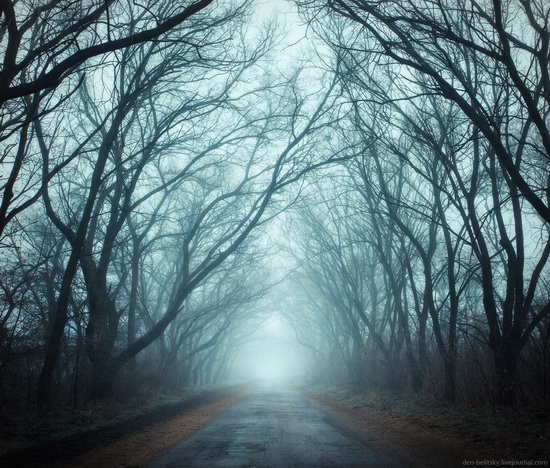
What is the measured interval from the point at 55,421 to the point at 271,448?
470cm

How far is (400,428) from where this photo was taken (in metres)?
10.1

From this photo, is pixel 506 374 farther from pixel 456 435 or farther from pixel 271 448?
pixel 271 448

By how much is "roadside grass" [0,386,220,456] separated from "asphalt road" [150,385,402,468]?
216 cm

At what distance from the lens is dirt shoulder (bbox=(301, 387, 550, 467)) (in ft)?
20.9

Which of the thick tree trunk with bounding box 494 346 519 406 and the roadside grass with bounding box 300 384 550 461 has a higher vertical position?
the thick tree trunk with bounding box 494 346 519 406

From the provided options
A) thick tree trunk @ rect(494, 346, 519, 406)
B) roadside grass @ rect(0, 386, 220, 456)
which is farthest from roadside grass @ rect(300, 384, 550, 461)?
roadside grass @ rect(0, 386, 220, 456)

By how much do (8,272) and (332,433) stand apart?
6.96m

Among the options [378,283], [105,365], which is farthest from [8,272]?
[378,283]

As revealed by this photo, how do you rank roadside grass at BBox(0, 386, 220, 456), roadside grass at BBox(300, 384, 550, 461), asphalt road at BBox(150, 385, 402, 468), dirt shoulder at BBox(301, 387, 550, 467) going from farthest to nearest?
roadside grass at BBox(0, 386, 220, 456) < roadside grass at BBox(300, 384, 550, 461) < dirt shoulder at BBox(301, 387, 550, 467) < asphalt road at BBox(150, 385, 402, 468)

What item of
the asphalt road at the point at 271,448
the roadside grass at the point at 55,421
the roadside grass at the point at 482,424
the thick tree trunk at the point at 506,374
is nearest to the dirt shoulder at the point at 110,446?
the roadside grass at the point at 55,421

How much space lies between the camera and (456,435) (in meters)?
8.34

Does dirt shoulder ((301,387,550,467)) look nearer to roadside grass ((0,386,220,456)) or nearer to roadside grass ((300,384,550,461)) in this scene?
roadside grass ((300,384,550,461))

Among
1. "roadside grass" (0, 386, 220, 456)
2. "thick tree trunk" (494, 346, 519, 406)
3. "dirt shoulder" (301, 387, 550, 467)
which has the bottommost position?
"dirt shoulder" (301, 387, 550, 467)

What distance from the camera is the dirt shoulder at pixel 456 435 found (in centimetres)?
637
